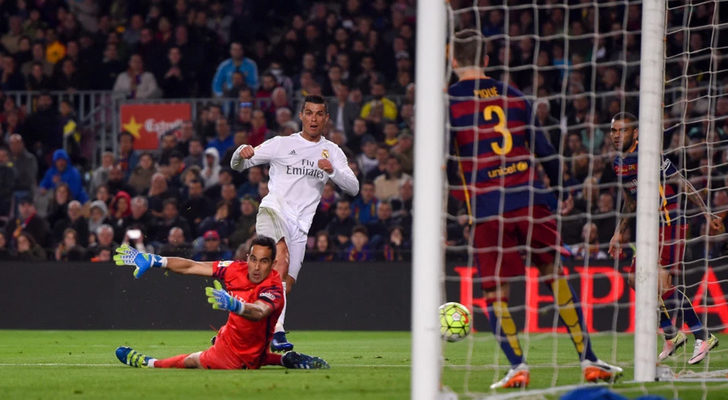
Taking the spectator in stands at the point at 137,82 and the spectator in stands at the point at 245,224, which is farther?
the spectator in stands at the point at 137,82

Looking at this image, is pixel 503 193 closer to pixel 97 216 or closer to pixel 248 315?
pixel 248 315

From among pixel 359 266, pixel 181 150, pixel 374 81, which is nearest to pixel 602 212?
pixel 359 266

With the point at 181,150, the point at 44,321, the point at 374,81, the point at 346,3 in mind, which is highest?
the point at 346,3

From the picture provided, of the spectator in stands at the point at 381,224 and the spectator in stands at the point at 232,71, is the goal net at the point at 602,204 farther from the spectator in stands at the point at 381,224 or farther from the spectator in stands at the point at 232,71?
the spectator in stands at the point at 232,71

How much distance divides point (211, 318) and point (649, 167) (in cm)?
801

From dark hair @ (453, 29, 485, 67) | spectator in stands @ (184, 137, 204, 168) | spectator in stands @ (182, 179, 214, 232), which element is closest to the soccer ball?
dark hair @ (453, 29, 485, 67)

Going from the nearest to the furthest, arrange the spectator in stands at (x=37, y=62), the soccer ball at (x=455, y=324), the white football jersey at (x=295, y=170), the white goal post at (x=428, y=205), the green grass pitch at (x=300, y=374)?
the white goal post at (x=428, y=205), the green grass pitch at (x=300, y=374), the soccer ball at (x=455, y=324), the white football jersey at (x=295, y=170), the spectator in stands at (x=37, y=62)

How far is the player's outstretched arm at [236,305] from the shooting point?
7.14 meters

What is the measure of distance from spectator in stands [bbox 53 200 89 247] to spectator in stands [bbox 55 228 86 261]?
12cm

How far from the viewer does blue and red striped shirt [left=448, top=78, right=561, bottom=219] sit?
22.1 ft

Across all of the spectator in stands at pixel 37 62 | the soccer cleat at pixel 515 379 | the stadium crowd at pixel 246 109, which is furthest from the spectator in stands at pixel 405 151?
the soccer cleat at pixel 515 379

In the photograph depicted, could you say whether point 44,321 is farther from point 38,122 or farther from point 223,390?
point 223,390

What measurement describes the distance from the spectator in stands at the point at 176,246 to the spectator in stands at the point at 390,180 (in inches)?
102

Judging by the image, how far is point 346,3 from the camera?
18766 mm
